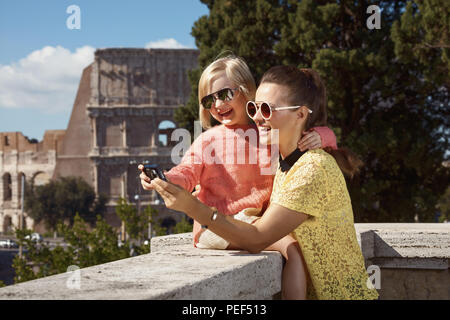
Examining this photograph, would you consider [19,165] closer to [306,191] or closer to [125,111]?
[125,111]

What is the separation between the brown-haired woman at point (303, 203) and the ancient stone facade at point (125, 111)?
39.8m

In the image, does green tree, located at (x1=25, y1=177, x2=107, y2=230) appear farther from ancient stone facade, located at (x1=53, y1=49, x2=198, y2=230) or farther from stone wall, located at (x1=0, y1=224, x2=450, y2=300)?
stone wall, located at (x1=0, y1=224, x2=450, y2=300)

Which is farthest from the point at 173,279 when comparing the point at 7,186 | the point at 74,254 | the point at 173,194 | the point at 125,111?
the point at 7,186

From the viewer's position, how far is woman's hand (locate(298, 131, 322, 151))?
2.31m

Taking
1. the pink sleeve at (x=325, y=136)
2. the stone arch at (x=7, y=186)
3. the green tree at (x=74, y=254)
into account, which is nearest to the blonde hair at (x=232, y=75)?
the pink sleeve at (x=325, y=136)

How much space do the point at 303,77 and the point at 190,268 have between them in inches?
33.4

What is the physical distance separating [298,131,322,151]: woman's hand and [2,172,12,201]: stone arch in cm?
5015

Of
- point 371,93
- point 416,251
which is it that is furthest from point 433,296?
point 371,93

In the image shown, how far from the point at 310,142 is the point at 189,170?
631 millimetres

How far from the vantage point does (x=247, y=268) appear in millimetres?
2107

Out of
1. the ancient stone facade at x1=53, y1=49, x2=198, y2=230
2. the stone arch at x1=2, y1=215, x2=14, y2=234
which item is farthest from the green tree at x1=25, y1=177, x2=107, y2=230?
the stone arch at x1=2, y1=215, x2=14, y2=234

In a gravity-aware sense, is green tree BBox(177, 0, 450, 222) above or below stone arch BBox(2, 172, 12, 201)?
above

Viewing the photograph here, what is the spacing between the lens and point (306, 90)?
2.35 m
